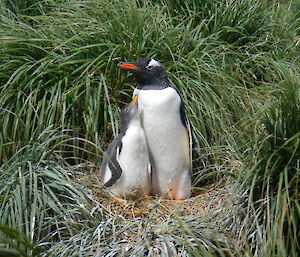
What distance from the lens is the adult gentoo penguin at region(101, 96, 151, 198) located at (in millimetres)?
3332

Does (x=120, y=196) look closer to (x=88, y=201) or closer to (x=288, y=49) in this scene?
(x=88, y=201)

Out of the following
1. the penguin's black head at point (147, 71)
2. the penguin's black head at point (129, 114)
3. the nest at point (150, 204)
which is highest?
the penguin's black head at point (147, 71)

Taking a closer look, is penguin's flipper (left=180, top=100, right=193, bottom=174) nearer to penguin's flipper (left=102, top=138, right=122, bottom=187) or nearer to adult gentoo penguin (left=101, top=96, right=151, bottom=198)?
adult gentoo penguin (left=101, top=96, right=151, bottom=198)

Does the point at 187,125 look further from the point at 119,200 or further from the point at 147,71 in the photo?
the point at 119,200

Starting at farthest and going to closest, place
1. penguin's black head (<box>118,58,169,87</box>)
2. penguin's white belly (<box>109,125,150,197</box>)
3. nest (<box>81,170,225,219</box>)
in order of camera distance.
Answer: penguin's black head (<box>118,58,169,87</box>) < penguin's white belly (<box>109,125,150,197</box>) < nest (<box>81,170,225,219</box>)

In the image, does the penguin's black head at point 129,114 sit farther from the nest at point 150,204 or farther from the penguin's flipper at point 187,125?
the nest at point 150,204

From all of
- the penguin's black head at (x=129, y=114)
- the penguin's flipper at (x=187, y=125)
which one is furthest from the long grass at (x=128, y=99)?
the penguin's black head at (x=129, y=114)

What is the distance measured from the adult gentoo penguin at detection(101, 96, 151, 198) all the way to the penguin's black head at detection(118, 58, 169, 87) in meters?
0.13

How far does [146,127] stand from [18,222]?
99 centimetres

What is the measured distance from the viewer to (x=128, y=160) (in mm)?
3338

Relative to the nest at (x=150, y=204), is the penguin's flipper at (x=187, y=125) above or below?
above

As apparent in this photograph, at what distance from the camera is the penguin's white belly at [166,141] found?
3.37 m

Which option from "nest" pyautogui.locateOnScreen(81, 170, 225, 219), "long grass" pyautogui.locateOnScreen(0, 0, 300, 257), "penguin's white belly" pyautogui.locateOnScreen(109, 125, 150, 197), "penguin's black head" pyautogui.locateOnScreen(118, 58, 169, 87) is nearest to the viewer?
"long grass" pyautogui.locateOnScreen(0, 0, 300, 257)

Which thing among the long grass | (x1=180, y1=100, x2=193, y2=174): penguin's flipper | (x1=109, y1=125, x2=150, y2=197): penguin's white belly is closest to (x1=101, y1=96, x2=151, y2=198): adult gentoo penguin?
(x1=109, y1=125, x2=150, y2=197): penguin's white belly
